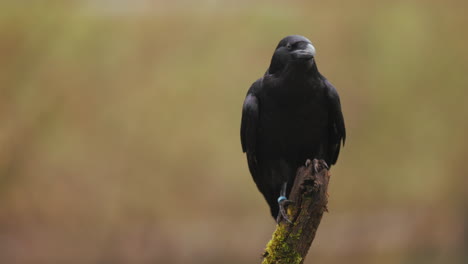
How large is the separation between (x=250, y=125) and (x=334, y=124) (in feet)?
1.70

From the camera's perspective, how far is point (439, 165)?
6.12 metres

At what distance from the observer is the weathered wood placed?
3.00 metres

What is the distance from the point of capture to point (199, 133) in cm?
613

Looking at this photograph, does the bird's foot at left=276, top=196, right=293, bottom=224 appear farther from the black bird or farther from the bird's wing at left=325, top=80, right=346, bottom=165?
the bird's wing at left=325, top=80, right=346, bottom=165

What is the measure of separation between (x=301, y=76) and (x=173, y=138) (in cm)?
286

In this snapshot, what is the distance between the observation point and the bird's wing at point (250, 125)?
371 centimetres

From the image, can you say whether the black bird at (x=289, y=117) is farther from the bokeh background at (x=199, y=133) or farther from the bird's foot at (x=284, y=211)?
the bokeh background at (x=199, y=133)

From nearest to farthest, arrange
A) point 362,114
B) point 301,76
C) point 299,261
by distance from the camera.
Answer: point 299,261, point 301,76, point 362,114

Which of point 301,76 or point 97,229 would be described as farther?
point 97,229

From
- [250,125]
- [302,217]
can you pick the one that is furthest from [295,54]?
[302,217]

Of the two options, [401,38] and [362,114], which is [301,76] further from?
[401,38]

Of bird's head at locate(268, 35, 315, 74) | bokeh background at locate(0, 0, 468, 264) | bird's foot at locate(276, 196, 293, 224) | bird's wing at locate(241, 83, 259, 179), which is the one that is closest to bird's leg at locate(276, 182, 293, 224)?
Answer: bird's foot at locate(276, 196, 293, 224)

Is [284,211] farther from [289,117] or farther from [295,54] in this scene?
[295,54]

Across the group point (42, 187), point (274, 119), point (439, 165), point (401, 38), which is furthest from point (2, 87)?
point (439, 165)
